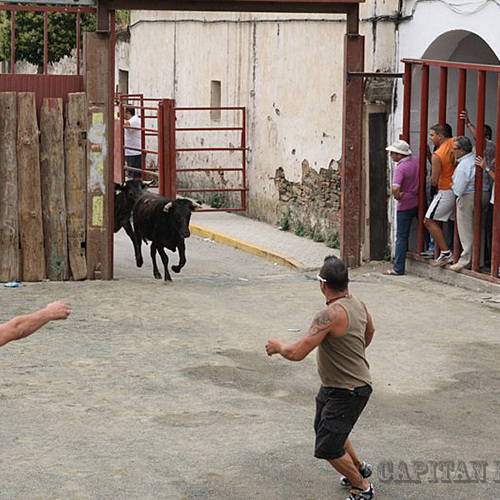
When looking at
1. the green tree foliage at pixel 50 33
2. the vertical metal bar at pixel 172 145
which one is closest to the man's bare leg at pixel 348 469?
the vertical metal bar at pixel 172 145

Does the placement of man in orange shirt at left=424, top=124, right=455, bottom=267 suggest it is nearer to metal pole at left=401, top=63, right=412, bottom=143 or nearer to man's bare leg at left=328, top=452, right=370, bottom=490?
metal pole at left=401, top=63, right=412, bottom=143

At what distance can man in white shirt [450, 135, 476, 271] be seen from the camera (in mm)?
13523

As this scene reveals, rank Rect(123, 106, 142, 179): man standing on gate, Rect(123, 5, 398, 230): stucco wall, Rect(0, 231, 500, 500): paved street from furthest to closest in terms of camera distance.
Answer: Rect(123, 106, 142, 179): man standing on gate
Rect(123, 5, 398, 230): stucco wall
Rect(0, 231, 500, 500): paved street

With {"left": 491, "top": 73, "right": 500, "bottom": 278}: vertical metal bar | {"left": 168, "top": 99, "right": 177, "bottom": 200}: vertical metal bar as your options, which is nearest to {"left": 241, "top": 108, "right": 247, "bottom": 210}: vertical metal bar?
{"left": 168, "top": 99, "right": 177, "bottom": 200}: vertical metal bar

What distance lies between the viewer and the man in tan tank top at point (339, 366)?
6.71 m

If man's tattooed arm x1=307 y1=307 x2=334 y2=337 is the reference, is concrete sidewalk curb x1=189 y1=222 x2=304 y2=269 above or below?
below

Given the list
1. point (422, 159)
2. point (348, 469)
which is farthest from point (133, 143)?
point (348, 469)

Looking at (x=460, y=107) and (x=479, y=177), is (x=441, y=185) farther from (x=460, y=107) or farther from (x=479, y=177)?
(x=460, y=107)

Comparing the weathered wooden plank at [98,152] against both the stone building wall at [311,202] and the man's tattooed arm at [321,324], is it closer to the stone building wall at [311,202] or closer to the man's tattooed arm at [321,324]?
the stone building wall at [311,202]

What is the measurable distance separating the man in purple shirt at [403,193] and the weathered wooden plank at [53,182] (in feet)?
12.6

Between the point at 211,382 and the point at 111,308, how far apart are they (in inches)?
120

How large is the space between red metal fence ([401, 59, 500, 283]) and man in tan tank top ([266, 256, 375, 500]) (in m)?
6.44

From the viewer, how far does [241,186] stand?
21.0 metres

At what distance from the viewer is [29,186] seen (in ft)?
44.7
